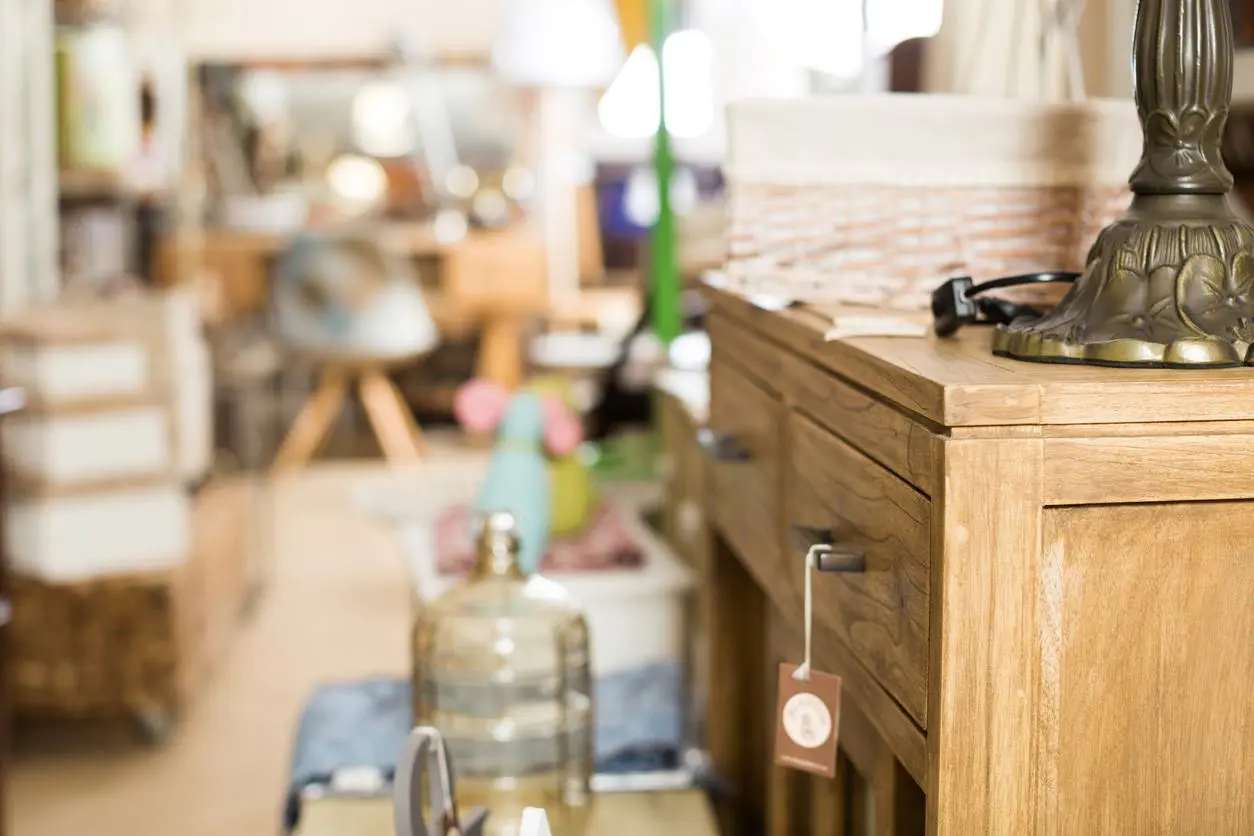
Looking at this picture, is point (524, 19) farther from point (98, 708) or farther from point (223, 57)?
point (223, 57)

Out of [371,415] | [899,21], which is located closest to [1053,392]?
[899,21]

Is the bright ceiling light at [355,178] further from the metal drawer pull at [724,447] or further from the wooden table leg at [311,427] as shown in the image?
the metal drawer pull at [724,447]

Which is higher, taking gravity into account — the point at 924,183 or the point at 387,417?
the point at 924,183

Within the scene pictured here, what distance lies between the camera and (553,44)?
155 inches

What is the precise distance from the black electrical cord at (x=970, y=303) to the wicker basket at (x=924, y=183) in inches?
5.9

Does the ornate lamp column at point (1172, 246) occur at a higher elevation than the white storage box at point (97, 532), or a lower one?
higher

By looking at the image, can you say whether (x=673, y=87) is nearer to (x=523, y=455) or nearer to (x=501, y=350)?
(x=523, y=455)

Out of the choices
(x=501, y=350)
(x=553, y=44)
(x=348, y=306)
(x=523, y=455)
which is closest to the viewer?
(x=523, y=455)

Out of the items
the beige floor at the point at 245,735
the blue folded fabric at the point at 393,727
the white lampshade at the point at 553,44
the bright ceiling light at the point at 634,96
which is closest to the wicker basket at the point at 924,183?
the blue folded fabric at the point at 393,727

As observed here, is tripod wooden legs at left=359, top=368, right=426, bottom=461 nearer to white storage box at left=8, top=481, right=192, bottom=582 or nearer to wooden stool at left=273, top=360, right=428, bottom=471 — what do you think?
wooden stool at left=273, top=360, right=428, bottom=471

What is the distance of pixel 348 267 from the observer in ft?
17.4

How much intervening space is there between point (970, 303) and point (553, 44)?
3.20 m

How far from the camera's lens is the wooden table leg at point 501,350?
6094mm

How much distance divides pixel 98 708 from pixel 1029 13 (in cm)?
235
